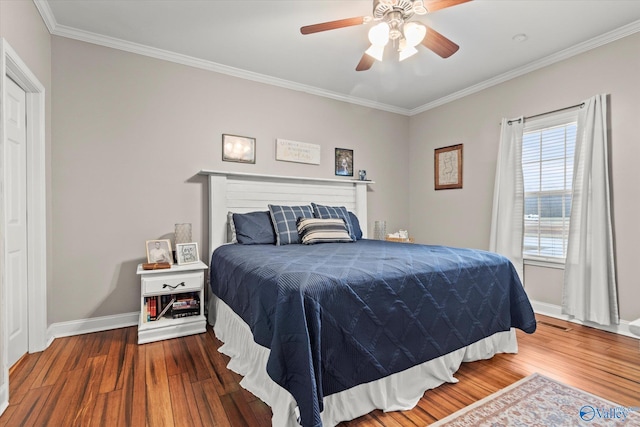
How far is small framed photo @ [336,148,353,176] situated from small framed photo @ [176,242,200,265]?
2.12 m

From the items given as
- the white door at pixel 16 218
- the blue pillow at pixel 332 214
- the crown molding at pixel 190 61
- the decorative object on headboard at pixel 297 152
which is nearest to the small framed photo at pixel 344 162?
the decorative object on headboard at pixel 297 152

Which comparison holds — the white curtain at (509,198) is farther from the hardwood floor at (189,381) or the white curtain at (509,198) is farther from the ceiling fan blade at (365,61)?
the ceiling fan blade at (365,61)

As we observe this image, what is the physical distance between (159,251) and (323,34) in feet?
8.19

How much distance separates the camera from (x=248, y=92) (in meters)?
3.63

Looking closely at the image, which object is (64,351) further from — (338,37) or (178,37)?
(338,37)

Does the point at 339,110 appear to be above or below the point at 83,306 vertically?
above

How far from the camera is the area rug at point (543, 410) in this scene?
61.3 inches

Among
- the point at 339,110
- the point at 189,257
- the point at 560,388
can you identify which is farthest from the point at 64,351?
the point at 339,110

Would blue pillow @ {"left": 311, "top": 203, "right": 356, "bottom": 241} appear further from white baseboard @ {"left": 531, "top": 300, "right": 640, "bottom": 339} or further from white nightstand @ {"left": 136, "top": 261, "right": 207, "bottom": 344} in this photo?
white baseboard @ {"left": 531, "top": 300, "right": 640, "bottom": 339}

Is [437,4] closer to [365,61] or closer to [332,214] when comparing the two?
[365,61]

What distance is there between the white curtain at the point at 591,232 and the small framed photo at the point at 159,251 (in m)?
3.80

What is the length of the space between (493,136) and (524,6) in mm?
1611

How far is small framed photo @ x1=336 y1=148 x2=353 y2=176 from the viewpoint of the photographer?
14.0 ft

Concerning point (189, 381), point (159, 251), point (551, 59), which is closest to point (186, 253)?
point (159, 251)
